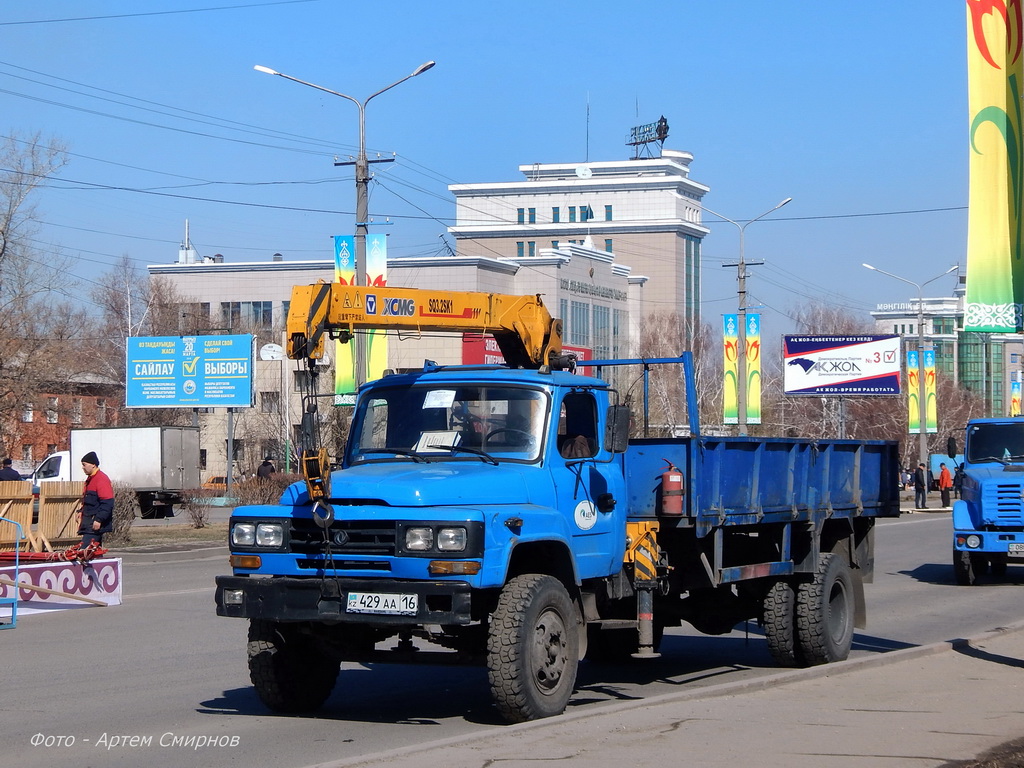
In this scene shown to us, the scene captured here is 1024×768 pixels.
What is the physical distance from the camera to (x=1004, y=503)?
1802 centimetres

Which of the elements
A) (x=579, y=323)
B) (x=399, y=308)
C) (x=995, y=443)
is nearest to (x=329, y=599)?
(x=399, y=308)

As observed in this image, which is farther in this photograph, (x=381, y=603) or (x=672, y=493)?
(x=672, y=493)

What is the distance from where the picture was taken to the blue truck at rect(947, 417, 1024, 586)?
17969mm

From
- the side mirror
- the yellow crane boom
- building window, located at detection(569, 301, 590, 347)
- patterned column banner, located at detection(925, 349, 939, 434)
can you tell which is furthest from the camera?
building window, located at detection(569, 301, 590, 347)

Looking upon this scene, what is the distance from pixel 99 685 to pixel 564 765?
5040mm

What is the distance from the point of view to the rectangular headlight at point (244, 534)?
26.5ft

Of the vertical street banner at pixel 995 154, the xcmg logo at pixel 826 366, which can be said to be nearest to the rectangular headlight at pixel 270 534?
the vertical street banner at pixel 995 154

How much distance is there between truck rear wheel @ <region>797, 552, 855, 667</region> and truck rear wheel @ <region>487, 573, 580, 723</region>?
10.8ft

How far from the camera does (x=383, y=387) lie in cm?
906

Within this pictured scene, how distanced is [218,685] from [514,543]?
11.8 ft

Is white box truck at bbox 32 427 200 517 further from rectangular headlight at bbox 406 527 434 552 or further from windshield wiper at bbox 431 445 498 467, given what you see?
rectangular headlight at bbox 406 527 434 552

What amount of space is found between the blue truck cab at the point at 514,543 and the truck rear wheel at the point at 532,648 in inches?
0.5

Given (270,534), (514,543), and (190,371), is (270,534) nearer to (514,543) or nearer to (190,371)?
(514,543)

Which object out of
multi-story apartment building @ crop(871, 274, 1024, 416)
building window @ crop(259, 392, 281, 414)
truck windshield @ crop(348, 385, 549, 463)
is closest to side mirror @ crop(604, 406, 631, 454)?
truck windshield @ crop(348, 385, 549, 463)
